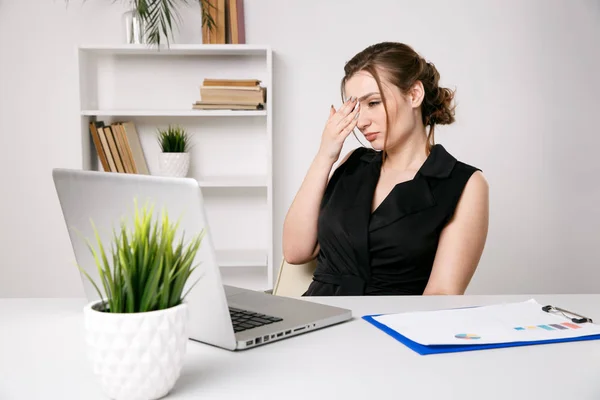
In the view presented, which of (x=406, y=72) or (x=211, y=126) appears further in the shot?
(x=211, y=126)

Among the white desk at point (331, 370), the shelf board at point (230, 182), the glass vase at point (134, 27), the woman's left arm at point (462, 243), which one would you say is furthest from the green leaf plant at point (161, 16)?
the white desk at point (331, 370)

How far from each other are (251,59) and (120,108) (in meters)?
0.67

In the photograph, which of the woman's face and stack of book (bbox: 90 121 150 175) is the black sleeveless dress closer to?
the woman's face

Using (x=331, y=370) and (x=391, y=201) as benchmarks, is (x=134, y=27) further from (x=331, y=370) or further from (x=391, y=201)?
(x=331, y=370)

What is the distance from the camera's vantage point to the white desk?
823 mm

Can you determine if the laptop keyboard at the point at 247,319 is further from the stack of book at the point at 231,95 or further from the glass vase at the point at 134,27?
the glass vase at the point at 134,27

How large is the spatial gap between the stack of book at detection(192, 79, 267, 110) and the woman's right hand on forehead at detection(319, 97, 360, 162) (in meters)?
1.11

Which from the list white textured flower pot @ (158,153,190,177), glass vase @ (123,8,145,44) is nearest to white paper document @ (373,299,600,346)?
white textured flower pot @ (158,153,190,177)

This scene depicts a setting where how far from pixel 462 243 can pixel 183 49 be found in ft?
5.74

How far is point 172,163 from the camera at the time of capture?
3.07 metres

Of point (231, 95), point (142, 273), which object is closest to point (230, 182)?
point (231, 95)

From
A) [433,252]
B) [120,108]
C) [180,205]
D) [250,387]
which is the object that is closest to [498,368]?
[250,387]

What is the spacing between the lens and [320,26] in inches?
126

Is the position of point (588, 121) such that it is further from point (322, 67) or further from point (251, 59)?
point (251, 59)
